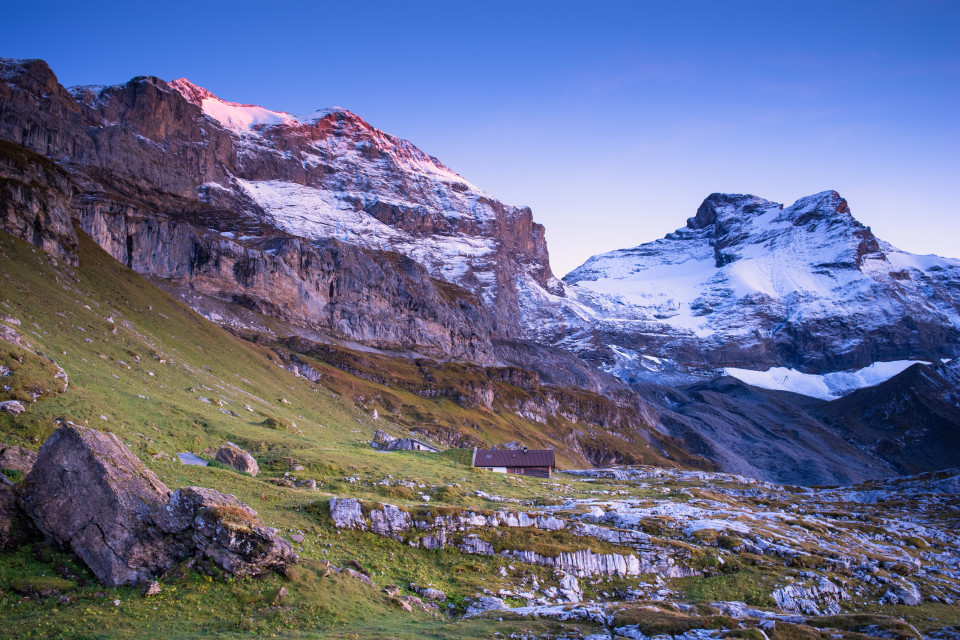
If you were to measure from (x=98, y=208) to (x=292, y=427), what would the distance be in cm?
13984

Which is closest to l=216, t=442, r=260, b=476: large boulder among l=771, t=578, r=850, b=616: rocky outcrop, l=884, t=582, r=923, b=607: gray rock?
l=771, t=578, r=850, b=616: rocky outcrop

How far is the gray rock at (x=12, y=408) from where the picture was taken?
106ft

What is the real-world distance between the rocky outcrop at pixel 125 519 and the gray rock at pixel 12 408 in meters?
13.3

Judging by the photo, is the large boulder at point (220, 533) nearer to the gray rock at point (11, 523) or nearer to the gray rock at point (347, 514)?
the gray rock at point (11, 523)

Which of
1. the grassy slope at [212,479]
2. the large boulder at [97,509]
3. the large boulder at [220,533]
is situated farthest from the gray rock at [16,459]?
the large boulder at [220,533]

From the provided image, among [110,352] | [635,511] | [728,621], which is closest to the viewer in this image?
[728,621]

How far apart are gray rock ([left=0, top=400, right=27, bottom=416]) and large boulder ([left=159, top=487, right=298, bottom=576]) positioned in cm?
1689

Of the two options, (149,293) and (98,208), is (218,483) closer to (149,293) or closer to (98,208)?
(149,293)

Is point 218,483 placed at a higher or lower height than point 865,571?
higher

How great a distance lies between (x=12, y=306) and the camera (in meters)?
60.9

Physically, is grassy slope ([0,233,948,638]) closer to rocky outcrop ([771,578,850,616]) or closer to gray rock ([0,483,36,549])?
gray rock ([0,483,36,549])

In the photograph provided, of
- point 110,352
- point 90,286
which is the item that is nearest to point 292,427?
point 110,352

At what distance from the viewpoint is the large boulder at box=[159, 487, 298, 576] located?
2164 centimetres

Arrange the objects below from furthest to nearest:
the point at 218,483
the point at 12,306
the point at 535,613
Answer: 1. the point at 12,306
2. the point at 218,483
3. the point at 535,613
